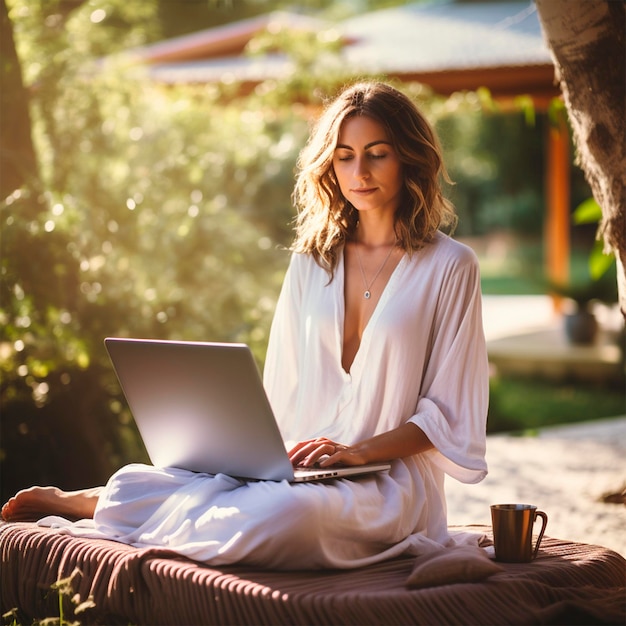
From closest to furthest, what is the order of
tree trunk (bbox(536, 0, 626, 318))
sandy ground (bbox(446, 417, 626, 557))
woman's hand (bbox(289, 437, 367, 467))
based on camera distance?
woman's hand (bbox(289, 437, 367, 467)), tree trunk (bbox(536, 0, 626, 318)), sandy ground (bbox(446, 417, 626, 557))

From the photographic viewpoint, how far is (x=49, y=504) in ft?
9.99

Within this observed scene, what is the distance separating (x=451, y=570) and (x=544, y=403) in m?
6.17

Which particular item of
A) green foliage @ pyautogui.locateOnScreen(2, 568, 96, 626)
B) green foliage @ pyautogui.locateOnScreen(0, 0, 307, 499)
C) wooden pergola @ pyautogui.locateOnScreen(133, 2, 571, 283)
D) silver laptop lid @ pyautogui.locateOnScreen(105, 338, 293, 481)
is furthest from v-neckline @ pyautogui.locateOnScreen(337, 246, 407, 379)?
wooden pergola @ pyautogui.locateOnScreen(133, 2, 571, 283)

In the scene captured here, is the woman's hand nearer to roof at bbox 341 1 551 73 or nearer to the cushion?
the cushion

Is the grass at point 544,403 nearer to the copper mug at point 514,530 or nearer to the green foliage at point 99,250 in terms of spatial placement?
the green foliage at point 99,250

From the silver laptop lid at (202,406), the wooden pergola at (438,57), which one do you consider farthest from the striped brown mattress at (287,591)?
the wooden pergola at (438,57)

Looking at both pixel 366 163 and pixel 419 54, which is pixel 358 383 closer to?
pixel 366 163

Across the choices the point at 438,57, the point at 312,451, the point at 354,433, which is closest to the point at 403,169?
the point at 354,433

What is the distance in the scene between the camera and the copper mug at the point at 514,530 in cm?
269

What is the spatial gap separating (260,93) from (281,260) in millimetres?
1933

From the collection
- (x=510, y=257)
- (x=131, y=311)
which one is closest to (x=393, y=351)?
(x=131, y=311)

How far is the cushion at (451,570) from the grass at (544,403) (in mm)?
4339

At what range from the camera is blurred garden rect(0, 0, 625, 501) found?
5152 mm

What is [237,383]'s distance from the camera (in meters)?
2.52
